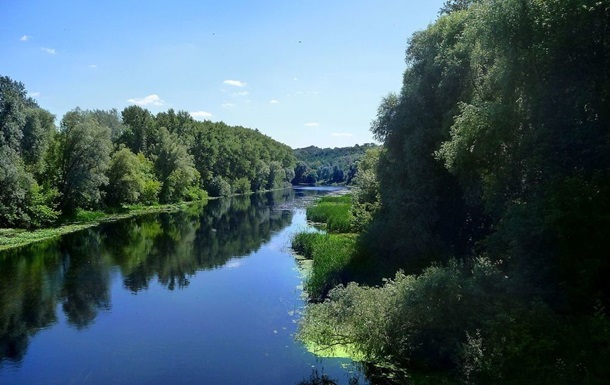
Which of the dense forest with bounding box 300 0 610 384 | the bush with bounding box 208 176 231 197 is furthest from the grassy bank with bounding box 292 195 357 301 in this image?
the bush with bounding box 208 176 231 197

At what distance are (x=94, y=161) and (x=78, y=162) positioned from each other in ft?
5.79

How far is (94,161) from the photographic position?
51750mm

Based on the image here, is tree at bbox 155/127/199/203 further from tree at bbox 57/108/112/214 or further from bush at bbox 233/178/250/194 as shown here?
bush at bbox 233/178/250/194

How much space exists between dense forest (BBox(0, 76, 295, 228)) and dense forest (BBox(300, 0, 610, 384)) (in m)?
36.3

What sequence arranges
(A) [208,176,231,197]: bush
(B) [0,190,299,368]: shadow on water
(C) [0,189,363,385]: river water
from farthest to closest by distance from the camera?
(A) [208,176,231,197]: bush < (B) [0,190,299,368]: shadow on water < (C) [0,189,363,385]: river water

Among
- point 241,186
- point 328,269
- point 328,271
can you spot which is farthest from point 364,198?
point 241,186

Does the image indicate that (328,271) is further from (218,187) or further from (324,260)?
(218,187)

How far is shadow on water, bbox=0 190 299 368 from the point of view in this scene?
19.5 meters

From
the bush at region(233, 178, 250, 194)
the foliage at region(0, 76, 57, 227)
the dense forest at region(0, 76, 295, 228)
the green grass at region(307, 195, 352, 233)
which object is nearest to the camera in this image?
the green grass at region(307, 195, 352, 233)

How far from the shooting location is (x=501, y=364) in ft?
34.7

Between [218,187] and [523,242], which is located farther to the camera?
[218,187]

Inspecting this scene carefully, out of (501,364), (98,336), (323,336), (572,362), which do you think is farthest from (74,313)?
(572,362)

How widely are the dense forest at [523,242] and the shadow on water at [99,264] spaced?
36.7 ft

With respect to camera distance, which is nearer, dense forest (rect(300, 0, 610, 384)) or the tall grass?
dense forest (rect(300, 0, 610, 384))
